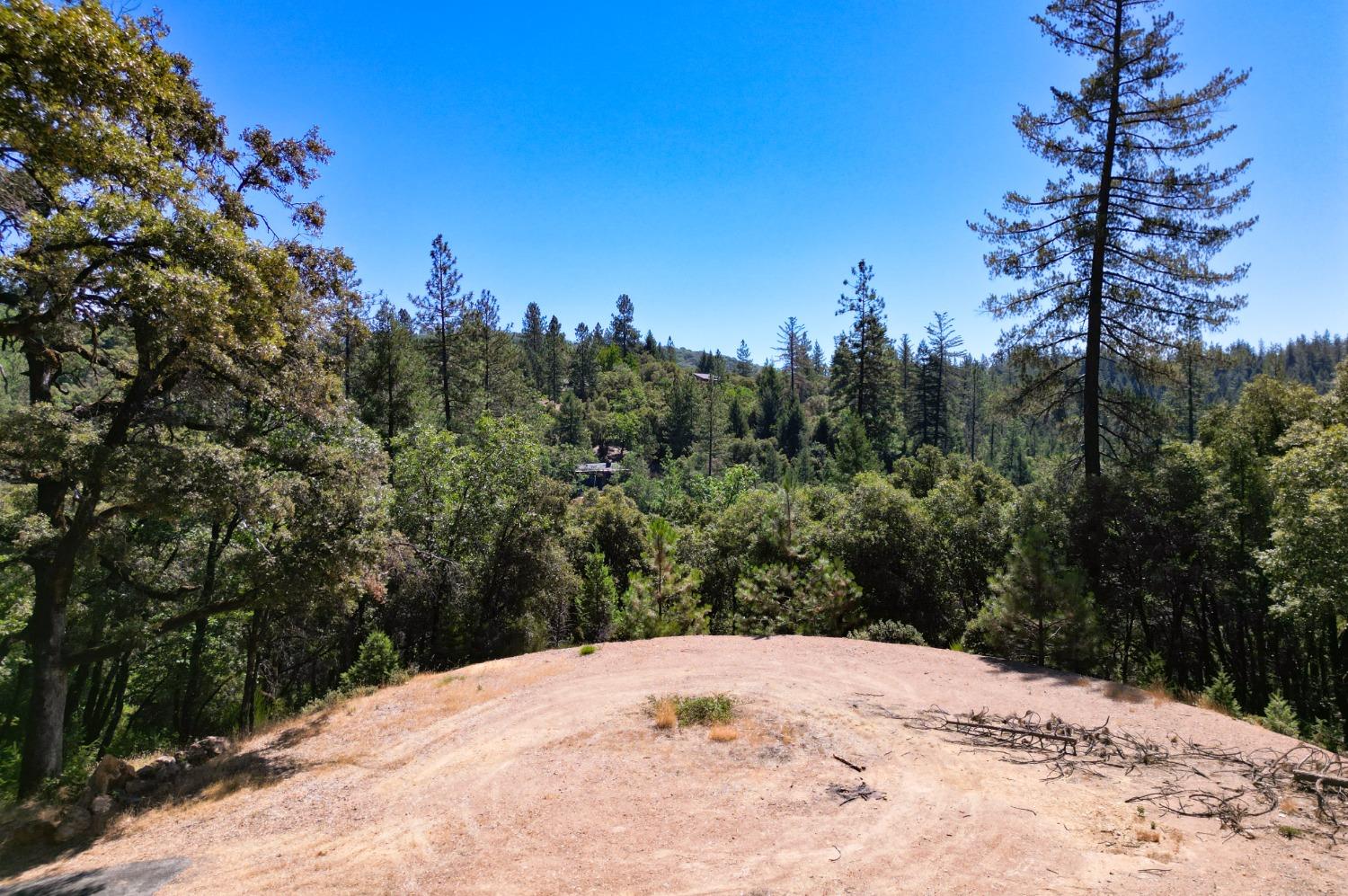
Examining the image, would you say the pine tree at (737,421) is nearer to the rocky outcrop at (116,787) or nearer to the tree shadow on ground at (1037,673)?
the tree shadow on ground at (1037,673)

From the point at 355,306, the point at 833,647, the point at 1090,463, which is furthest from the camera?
the point at 1090,463

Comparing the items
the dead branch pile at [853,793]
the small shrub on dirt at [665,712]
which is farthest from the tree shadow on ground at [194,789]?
the dead branch pile at [853,793]

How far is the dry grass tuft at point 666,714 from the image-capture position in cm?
954

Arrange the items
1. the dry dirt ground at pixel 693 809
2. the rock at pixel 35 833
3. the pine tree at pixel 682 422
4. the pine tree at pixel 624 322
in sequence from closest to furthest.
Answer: the dry dirt ground at pixel 693 809, the rock at pixel 35 833, the pine tree at pixel 682 422, the pine tree at pixel 624 322

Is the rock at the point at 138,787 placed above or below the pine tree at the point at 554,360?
below

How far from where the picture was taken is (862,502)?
753 inches

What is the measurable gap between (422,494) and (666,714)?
11.1 m

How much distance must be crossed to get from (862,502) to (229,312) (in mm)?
16047

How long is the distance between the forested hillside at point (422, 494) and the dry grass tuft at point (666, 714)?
5.06 metres

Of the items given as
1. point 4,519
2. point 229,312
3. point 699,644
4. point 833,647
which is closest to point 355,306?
point 229,312

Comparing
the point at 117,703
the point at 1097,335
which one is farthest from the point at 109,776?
the point at 1097,335

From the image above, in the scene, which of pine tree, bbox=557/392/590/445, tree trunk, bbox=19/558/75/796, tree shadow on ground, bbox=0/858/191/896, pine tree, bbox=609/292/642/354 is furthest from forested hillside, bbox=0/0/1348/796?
pine tree, bbox=609/292/642/354

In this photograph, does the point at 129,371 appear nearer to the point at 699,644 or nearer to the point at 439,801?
the point at 439,801

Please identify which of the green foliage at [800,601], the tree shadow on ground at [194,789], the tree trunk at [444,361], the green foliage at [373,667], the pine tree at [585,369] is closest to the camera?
the tree shadow on ground at [194,789]
